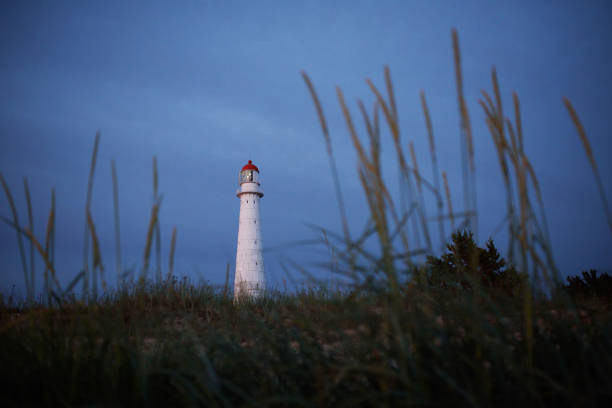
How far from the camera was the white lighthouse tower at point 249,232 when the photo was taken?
19594 mm

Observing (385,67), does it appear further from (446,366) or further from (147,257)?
(147,257)

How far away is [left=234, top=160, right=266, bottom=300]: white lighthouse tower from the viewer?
19.6 metres

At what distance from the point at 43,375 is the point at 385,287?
5.24 feet

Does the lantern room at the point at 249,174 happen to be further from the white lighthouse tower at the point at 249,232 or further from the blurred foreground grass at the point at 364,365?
the blurred foreground grass at the point at 364,365

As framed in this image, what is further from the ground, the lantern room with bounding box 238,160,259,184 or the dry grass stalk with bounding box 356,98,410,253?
the lantern room with bounding box 238,160,259,184

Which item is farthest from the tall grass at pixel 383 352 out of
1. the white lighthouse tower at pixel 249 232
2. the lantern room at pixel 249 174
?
the lantern room at pixel 249 174

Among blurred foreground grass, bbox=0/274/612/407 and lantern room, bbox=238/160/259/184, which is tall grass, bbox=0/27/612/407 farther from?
lantern room, bbox=238/160/259/184

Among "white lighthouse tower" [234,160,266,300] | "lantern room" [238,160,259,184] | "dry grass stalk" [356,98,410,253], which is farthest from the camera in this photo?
"lantern room" [238,160,259,184]

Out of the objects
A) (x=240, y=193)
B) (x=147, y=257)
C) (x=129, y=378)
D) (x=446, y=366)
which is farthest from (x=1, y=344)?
(x=240, y=193)

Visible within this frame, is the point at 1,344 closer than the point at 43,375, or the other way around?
the point at 43,375

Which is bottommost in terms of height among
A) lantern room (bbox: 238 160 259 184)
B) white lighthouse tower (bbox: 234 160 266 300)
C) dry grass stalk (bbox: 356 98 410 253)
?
dry grass stalk (bbox: 356 98 410 253)

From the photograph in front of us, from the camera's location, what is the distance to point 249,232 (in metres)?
20.1

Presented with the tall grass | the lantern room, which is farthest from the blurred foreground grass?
the lantern room

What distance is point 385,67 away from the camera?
1459 millimetres
